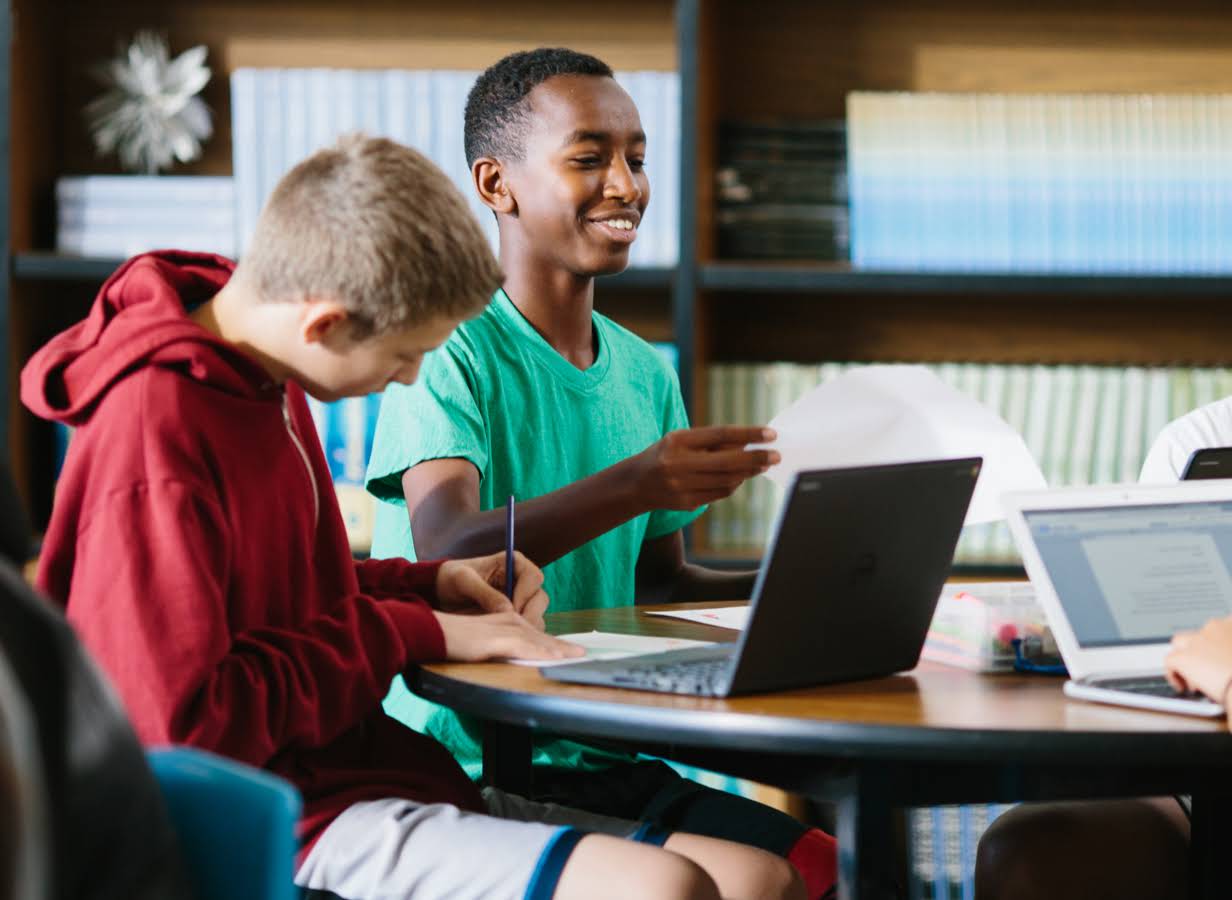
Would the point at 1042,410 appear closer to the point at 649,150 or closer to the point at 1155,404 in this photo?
the point at 1155,404

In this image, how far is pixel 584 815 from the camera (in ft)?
4.95

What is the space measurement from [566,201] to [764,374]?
0.93 m

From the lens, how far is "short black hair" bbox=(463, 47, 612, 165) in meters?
2.05

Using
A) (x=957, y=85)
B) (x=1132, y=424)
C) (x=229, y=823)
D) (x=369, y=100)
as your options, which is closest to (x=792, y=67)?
(x=957, y=85)

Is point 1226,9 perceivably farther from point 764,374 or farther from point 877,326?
point 764,374

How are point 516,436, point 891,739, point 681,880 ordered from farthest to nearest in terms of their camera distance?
point 516,436 < point 681,880 < point 891,739

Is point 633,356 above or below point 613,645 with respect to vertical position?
above

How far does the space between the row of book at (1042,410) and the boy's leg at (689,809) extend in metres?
1.10

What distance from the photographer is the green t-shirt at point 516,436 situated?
1782 millimetres

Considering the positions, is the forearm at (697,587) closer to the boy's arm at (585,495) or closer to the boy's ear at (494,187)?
the boy's arm at (585,495)

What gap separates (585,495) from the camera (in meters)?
1.66

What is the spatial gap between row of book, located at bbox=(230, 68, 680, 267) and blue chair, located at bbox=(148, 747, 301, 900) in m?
1.99

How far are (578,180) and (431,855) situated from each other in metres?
0.97

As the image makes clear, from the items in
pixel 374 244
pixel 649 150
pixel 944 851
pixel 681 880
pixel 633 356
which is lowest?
pixel 944 851
